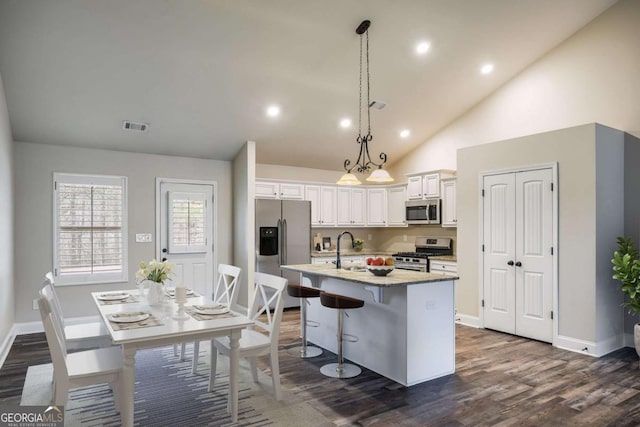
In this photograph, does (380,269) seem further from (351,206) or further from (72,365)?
(351,206)

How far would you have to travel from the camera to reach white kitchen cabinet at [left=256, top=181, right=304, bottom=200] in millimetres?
6695

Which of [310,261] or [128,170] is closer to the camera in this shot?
[128,170]

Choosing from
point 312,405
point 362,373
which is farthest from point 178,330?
point 362,373

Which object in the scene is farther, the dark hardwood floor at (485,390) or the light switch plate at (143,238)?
the light switch plate at (143,238)

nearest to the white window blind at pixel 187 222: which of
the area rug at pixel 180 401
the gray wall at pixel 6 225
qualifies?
the gray wall at pixel 6 225

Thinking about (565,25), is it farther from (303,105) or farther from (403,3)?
(303,105)

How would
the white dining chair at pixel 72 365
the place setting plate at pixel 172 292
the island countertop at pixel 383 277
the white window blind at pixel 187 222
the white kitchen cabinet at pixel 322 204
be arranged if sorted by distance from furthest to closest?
the white kitchen cabinet at pixel 322 204 → the white window blind at pixel 187 222 → the place setting plate at pixel 172 292 → the island countertop at pixel 383 277 → the white dining chair at pixel 72 365

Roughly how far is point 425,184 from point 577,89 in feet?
8.38

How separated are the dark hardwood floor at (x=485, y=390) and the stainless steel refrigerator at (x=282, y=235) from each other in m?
2.02

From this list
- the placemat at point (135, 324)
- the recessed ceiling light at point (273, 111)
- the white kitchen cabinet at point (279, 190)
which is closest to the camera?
the placemat at point (135, 324)

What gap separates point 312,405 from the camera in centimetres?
310

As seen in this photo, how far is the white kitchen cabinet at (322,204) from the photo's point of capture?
7.23m

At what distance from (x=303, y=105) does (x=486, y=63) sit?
8.49ft

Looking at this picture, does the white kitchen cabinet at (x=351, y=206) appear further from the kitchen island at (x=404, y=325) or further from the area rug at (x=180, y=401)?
the area rug at (x=180, y=401)
